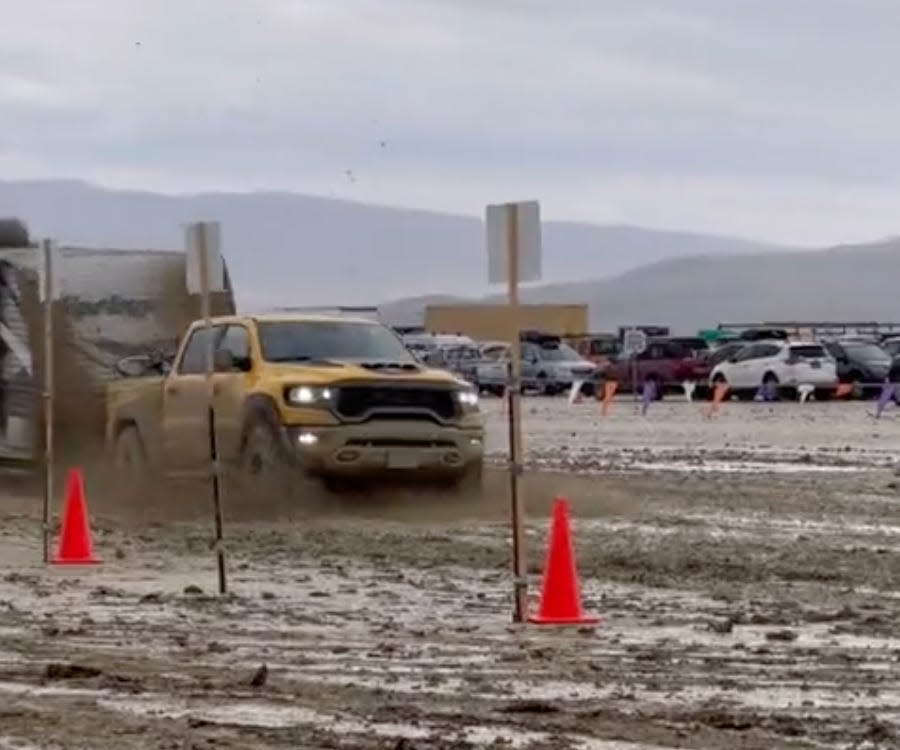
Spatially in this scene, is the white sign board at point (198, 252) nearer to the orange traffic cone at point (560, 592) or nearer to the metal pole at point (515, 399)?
the metal pole at point (515, 399)

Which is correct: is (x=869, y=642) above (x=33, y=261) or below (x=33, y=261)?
below

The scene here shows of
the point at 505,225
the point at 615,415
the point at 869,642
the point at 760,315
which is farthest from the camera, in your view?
the point at 760,315

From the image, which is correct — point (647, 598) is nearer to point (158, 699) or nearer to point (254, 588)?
point (254, 588)

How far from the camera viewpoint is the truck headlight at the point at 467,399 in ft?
71.7

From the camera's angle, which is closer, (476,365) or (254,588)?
(254,588)

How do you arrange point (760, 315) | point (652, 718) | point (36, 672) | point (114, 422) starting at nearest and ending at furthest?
point (652, 718) → point (36, 672) → point (114, 422) → point (760, 315)

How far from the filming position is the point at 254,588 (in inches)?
617

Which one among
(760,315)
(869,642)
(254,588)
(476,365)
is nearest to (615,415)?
(476,365)

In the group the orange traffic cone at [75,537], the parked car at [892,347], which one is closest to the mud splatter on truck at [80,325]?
the orange traffic cone at [75,537]

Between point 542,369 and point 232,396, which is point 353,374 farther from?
point 542,369

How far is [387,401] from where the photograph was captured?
2150 cm

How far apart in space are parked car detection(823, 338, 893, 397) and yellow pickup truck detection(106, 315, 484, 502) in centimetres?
3430

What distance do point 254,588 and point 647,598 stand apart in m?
2.53

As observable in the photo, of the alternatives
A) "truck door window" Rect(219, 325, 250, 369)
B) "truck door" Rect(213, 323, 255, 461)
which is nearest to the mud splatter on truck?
"truck door window" Rect(219, 325, 250, 369)
